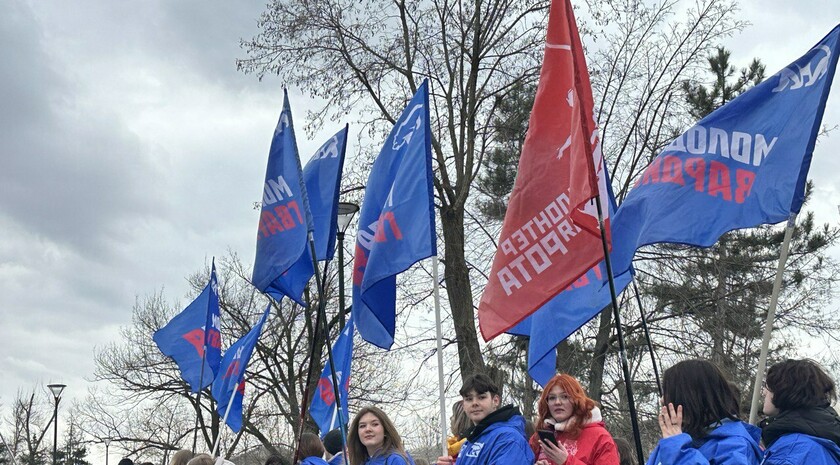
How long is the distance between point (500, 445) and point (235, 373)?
5707 millimetres

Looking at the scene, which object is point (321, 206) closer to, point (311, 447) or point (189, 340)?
point (311, 447)

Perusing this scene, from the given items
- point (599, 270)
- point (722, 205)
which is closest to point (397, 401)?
point (599, 270)

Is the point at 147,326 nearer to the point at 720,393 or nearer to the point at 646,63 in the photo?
the point at 646,63

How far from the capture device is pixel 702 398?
13.0ft

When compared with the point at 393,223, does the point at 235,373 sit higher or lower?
lower

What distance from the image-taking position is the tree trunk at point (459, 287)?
16.4m

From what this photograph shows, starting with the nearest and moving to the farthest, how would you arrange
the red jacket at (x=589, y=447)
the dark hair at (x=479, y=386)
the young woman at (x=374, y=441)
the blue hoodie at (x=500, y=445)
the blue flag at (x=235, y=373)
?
the blue hoodie at (x=500, y=445)
the red jacket at (x=589, y=447)
the dark hair at (x=479, y=386)
the young woman at (x=374, y=441)
the blue flag at (x=235, y=373)

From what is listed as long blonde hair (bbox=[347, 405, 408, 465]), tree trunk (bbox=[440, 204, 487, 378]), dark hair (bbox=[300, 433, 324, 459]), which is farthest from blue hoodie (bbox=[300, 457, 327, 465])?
tree trunk (bbox=[440, 204, 487, 378])

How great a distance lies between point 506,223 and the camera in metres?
6.29

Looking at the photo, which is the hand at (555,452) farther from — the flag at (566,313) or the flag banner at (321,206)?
the flag banner at (321,206)

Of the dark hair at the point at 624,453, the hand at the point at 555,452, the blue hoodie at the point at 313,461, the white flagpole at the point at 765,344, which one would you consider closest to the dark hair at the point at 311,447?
the blue hoodie at the point at 313,461

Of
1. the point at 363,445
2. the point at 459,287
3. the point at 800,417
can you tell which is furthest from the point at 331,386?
the point at 800,417

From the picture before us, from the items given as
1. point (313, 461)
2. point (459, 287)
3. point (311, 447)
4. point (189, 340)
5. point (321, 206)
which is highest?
point (459, 287)

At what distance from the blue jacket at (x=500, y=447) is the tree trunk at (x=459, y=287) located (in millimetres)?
10617
